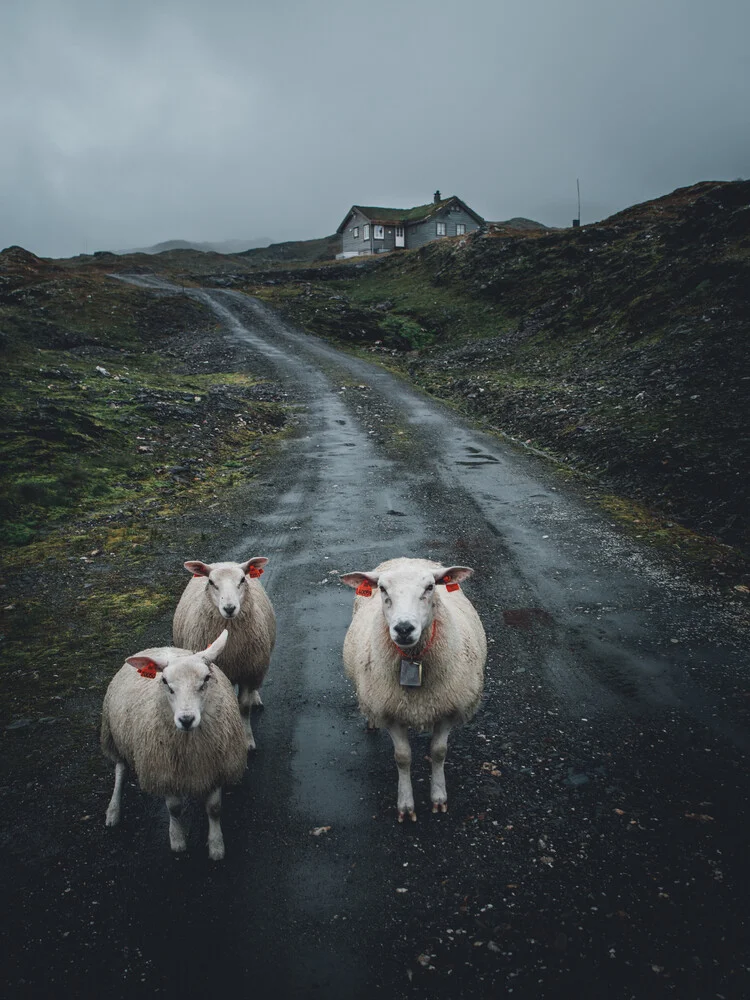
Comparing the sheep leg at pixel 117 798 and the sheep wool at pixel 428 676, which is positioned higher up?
the sheep wool at pixel 428 676

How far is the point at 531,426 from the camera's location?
18.1 metres

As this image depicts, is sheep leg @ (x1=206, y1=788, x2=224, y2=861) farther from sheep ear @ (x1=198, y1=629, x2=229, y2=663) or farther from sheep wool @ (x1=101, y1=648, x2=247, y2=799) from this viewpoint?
sheep ear @ (x1=198, y1=629, x2=229, y2=663)

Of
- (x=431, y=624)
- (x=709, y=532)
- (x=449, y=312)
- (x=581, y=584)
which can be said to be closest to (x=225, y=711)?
(x=431, y=624)

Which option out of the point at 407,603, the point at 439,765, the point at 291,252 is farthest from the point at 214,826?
the point at 291,252

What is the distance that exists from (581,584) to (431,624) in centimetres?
451

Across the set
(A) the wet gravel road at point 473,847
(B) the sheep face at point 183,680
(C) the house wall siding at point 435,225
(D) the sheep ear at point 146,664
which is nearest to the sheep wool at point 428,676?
(A) the wet gravel road at point 473,847

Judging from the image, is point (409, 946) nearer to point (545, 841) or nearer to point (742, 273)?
point (545, 841)

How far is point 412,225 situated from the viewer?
7069 cm

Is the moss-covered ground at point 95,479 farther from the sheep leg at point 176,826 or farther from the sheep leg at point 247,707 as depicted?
the sheep leg at point 176,826

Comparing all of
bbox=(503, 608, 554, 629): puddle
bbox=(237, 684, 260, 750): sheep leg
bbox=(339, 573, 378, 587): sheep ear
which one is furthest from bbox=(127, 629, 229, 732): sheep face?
bbox=(503, 608, 554, 629): puddle

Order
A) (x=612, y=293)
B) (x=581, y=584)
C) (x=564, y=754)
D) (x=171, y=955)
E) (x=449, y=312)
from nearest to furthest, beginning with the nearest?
1. (x=171, y=955)
2. (x=564, y=754)
3. (x=581, y=584)
4. (x=612, y=293)
5. (x=449, y=312)

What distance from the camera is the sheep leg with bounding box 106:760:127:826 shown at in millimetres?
4828

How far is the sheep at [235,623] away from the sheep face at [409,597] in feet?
4.65

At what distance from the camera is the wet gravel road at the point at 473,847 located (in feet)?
12.1
